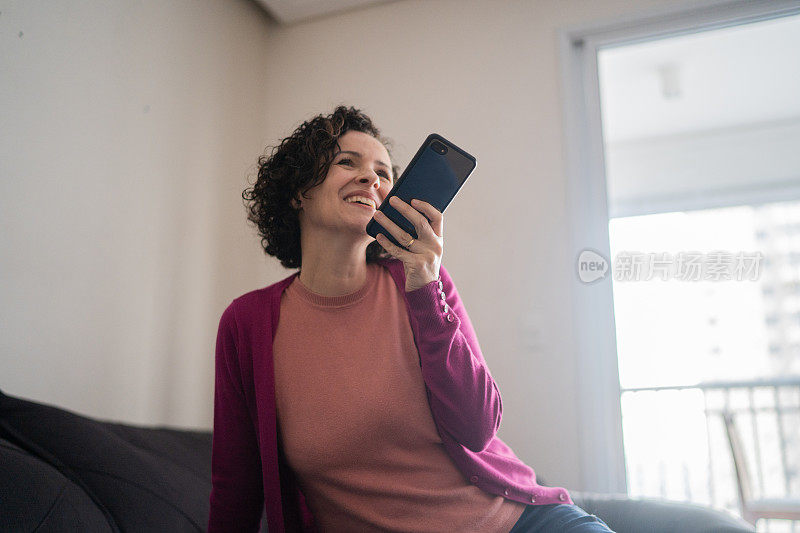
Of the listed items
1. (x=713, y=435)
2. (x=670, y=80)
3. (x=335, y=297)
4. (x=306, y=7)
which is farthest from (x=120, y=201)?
(x=713, y=435)

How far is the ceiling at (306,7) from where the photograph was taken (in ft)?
8.95

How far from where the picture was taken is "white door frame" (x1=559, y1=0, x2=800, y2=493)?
217 centimetres

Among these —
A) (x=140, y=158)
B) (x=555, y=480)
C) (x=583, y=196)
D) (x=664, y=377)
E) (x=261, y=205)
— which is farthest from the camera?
(x=664, y=377)

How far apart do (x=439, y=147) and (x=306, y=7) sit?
2023mm

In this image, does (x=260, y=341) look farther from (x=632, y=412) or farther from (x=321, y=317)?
(x=632, y=412)

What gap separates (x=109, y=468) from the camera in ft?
3.88

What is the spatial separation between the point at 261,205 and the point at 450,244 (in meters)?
1.24

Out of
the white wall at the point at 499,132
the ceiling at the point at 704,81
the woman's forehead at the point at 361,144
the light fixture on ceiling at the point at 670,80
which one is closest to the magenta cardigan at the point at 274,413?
the woman's forehead at the point at 361,144

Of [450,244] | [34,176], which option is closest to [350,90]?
[450,244]

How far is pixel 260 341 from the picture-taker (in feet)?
3.71

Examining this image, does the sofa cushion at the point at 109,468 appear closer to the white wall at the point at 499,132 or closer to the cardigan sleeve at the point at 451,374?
the cardigan sleeve at the point at 451,374

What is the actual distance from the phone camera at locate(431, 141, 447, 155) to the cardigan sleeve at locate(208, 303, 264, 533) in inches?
19.4

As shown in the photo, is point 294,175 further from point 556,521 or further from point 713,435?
point 713,435

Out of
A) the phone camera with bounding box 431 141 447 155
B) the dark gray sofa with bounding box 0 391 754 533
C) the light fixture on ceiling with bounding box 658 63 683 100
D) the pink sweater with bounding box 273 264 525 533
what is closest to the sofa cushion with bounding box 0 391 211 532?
the dark gray sofa with bounding box 0 391 754 533
